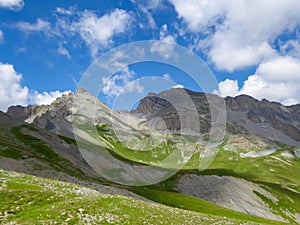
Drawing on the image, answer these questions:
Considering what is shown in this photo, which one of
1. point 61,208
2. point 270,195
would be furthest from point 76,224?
point 270,195

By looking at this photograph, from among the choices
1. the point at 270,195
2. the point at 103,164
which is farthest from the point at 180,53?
the point at 270,195

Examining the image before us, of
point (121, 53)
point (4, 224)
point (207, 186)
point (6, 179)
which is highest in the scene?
point (121, 53)

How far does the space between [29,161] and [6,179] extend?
52.4m

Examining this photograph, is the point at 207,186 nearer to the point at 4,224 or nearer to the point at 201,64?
the point at 201,64

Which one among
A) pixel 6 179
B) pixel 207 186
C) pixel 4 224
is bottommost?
pixel 4 224

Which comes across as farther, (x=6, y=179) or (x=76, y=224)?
(x=6, y=179)

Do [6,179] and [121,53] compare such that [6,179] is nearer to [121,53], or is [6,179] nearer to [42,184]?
[42,184]

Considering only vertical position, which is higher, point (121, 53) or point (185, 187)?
point (121, 53)

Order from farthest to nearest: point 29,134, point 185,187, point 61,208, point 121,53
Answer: point 29,134 < point 185,187 < point 121,53 < point 61,208

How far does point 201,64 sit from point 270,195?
123m

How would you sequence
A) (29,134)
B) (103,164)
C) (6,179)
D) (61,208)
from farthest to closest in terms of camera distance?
(29,134), (103,164), (6,179), (61,208)

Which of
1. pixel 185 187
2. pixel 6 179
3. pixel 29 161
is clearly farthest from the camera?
pixel 185 187

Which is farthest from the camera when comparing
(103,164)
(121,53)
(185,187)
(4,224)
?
(103,164)

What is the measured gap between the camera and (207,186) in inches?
4914
